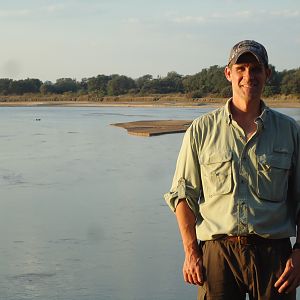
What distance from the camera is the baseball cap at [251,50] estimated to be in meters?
2.72

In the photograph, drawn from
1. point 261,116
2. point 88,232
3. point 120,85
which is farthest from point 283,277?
point 120,85

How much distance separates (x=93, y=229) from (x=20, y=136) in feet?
54.9

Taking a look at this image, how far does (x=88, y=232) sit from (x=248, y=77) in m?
4.77

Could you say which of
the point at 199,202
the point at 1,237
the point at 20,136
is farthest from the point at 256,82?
the point at 20,136

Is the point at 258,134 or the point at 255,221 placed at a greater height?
the point at 258,134

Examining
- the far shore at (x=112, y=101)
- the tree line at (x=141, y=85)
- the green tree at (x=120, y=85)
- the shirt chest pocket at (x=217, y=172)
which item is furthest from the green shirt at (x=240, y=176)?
the green tree at (x=120, y=85)

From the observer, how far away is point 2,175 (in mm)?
12500

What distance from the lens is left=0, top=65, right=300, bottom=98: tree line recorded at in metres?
74.0

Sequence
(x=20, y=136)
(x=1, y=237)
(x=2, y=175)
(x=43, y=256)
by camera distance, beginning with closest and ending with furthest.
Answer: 1. (x=43, y=256)
2. (x=1, y=237)
3. (x=2, y=175)
4. (x=20, y=136)

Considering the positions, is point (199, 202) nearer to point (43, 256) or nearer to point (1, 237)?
point (43, 256)

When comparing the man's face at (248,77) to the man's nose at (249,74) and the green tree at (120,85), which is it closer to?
the man's nose at (249,74)

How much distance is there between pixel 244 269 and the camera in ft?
8.80

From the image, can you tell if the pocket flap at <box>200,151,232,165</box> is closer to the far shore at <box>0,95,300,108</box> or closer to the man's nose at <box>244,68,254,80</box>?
the man's nose at <box>244,68,254,80</box>

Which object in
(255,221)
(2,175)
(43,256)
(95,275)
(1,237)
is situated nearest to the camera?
(255,221)
